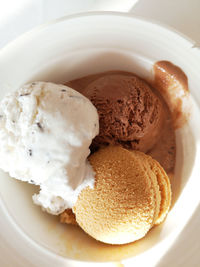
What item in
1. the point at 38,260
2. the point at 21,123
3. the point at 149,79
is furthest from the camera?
the point at 149,79

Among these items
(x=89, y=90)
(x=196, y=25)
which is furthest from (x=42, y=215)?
(x=196, y=25)

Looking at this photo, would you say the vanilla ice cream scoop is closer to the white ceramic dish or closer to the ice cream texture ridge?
the ice cream texture ridge

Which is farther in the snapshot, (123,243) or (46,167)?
(123,243)

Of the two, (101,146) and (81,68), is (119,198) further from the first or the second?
(81,68)

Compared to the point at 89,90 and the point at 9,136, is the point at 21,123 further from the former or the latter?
the point at 89,90

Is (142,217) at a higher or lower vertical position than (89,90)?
lower

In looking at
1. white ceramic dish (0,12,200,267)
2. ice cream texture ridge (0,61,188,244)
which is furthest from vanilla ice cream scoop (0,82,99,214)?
white ceramic dish (0,12,200,267)

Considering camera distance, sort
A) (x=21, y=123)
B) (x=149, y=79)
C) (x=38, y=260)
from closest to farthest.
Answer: (x=21, y=123) < (x=38, y=260) < (x=149, y=79)
